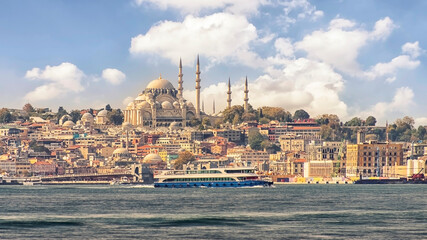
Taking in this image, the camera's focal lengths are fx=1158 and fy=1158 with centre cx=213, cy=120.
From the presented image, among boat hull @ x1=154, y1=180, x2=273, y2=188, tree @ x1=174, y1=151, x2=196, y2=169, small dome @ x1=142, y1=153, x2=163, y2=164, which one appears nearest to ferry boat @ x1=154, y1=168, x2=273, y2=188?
boat hull @ x1=154, y1=180, x2=273, y2=188

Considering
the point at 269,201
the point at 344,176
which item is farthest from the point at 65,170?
the point at 269,201

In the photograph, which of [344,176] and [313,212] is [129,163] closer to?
[344,176]

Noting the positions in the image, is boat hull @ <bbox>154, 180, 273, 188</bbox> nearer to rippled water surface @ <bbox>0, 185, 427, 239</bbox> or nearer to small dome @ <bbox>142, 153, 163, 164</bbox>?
rippled water surface @ <bbox>0, 185, 427, 239</bbox>

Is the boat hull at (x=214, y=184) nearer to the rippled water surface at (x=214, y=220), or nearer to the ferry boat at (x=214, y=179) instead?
the ferry boat at (x=214, y=179)

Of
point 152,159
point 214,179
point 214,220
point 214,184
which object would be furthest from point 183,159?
point 214,220

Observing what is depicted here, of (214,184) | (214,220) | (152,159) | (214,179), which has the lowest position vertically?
(214,220)

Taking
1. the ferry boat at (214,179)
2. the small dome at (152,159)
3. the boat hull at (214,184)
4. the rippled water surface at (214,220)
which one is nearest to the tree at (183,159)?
the small dome at (152,159)

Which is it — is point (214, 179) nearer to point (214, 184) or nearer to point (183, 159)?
point (214, 184)
